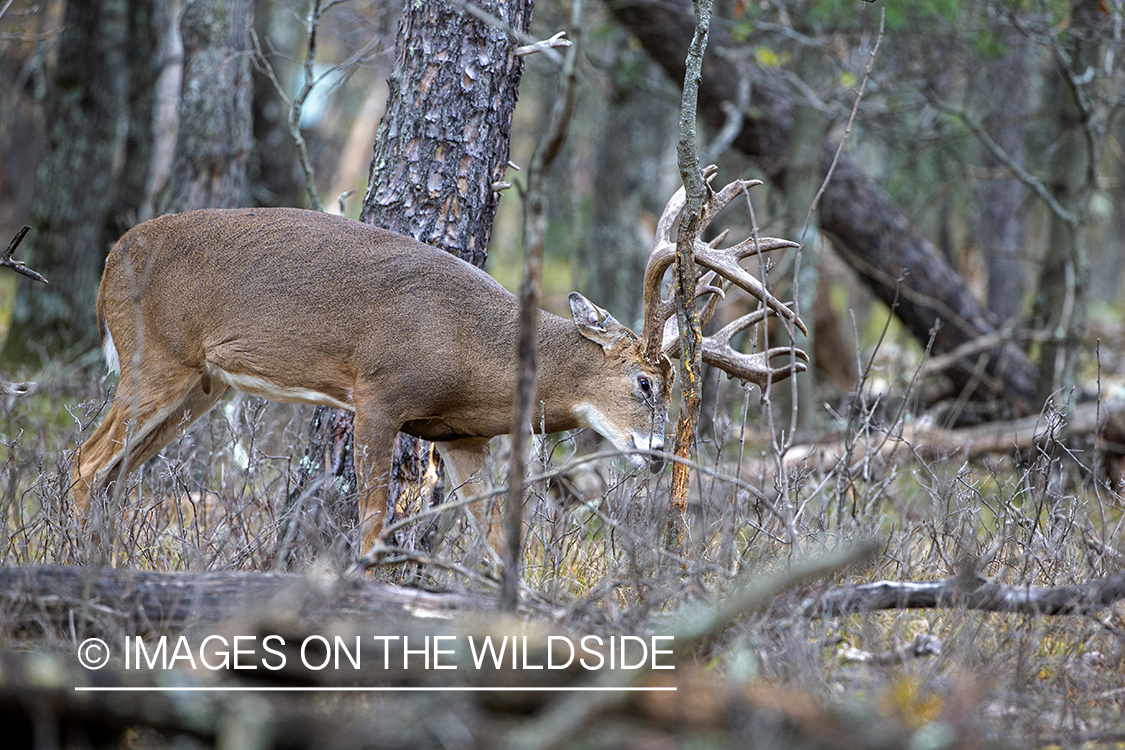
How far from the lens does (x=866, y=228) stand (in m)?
10.3

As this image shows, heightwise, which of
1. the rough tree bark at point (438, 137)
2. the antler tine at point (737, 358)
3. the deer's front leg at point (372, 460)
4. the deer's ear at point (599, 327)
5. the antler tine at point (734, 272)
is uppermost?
the rough tree bark at point (438, 137)

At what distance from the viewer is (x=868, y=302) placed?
67.2 ft

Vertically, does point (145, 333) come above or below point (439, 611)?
above

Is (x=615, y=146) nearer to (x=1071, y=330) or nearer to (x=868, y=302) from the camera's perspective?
(x=1071, y=330)

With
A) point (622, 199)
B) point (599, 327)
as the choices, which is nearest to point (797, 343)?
point (599, 327)

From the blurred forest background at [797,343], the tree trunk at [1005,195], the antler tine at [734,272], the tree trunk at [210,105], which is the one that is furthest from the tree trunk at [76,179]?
the tree trunk at [1005,195]

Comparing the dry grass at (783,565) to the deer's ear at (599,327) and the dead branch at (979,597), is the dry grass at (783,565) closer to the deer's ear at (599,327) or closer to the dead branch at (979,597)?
the dead branch at (979,597)

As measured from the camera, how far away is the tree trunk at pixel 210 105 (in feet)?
25.8

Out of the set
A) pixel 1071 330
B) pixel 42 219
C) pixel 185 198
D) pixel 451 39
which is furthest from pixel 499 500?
pixel 42 219

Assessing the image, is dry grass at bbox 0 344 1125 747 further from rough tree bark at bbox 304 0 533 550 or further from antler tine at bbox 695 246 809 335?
antler tine at bbox 695 246 809 335

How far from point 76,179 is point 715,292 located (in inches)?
340

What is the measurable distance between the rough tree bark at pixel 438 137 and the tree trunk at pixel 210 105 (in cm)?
291

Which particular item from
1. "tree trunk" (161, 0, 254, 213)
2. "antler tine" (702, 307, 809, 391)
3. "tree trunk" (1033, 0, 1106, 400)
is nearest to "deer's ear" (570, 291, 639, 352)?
"antler tine" (702, 307, 809, 391)

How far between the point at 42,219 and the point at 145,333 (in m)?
6.80
